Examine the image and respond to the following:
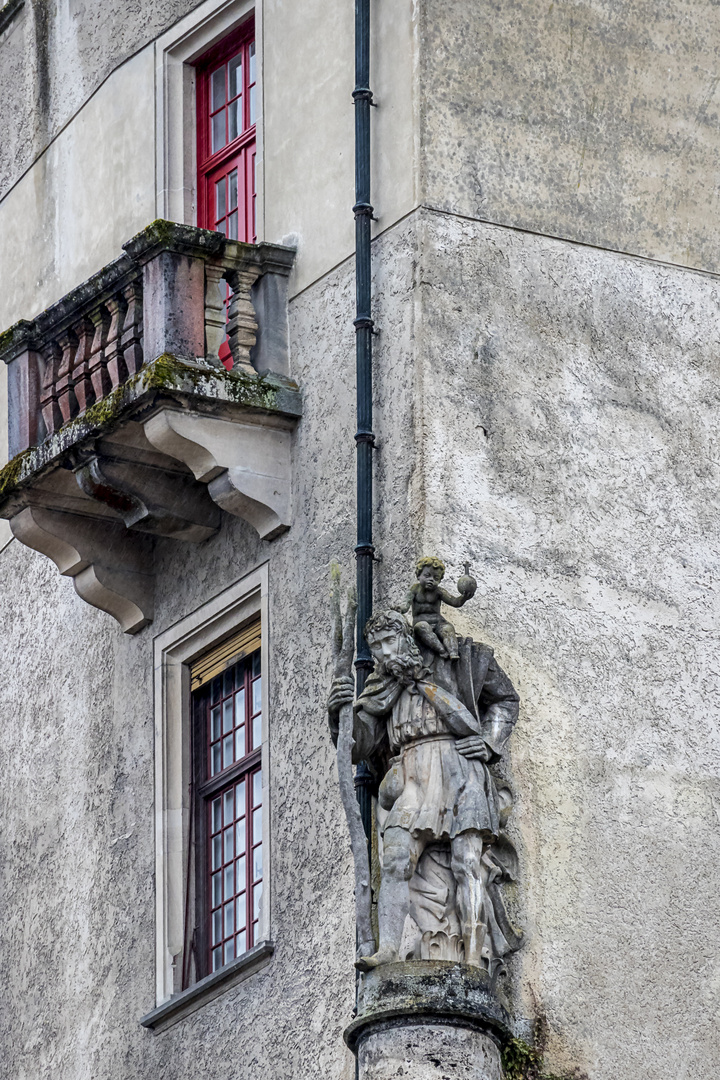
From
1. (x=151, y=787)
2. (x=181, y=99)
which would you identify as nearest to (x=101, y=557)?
(x=151, y=787)

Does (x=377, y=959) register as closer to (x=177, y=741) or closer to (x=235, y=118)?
(x=177, y=741)

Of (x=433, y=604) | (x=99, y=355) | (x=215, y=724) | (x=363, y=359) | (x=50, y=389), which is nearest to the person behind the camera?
(x=433, y=604)

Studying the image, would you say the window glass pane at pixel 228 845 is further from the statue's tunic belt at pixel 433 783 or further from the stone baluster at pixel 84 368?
the stone baluster at pixel 84 368

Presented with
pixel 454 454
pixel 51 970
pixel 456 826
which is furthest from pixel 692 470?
pixel 51 970

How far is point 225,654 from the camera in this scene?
19938mm

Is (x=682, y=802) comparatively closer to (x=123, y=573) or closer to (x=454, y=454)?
(x=454, y=454)

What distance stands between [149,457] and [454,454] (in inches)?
92.0

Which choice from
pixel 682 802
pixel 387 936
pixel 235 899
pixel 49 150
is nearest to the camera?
pixel 387 936

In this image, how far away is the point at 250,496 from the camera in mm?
19031

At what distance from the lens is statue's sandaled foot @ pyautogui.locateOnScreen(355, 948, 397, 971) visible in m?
16.5

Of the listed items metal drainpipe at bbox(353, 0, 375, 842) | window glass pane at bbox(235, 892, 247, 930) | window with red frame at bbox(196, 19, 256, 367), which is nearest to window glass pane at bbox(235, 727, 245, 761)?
window glass pane at bbox(235, 892, 247, 930)

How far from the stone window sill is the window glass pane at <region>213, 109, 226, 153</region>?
5.82 metres

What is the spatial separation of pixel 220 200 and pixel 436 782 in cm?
578

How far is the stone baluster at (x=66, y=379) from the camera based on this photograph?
2003 cm
